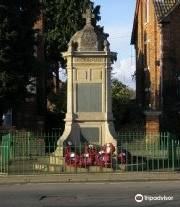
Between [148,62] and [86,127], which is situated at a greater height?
[148,62]

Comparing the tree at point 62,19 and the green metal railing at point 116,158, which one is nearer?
the green metal railing at point 116,158

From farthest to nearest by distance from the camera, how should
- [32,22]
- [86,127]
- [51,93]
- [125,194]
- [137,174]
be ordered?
1. [51,93]
2. [32,22]
3. [86,127]
4. [137,174]
5. [125,194]

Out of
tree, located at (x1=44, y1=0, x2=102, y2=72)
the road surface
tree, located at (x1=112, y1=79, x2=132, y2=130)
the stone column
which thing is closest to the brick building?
tree, located at (x1=112, y1=79, x2=132, y2=130)

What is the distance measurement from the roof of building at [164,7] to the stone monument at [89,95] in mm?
19381

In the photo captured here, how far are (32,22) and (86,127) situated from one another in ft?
39.1

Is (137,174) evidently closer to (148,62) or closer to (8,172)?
(8,172)

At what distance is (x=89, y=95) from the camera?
77.8 feet

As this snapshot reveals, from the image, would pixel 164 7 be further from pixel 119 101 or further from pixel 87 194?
pixel 87 194

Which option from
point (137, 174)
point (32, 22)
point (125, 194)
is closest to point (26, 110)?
point (32, 22)

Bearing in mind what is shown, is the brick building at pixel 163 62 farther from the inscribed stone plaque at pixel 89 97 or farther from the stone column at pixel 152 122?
the inscribed stone plaque at pixel 89 97

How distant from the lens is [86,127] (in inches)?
938

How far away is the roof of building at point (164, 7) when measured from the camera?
42562 millimetres

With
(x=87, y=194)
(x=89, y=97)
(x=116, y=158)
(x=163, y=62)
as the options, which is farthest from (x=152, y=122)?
(x=87, y=194)

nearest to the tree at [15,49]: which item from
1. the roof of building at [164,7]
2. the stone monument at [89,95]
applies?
the stone monument at [89,95]
